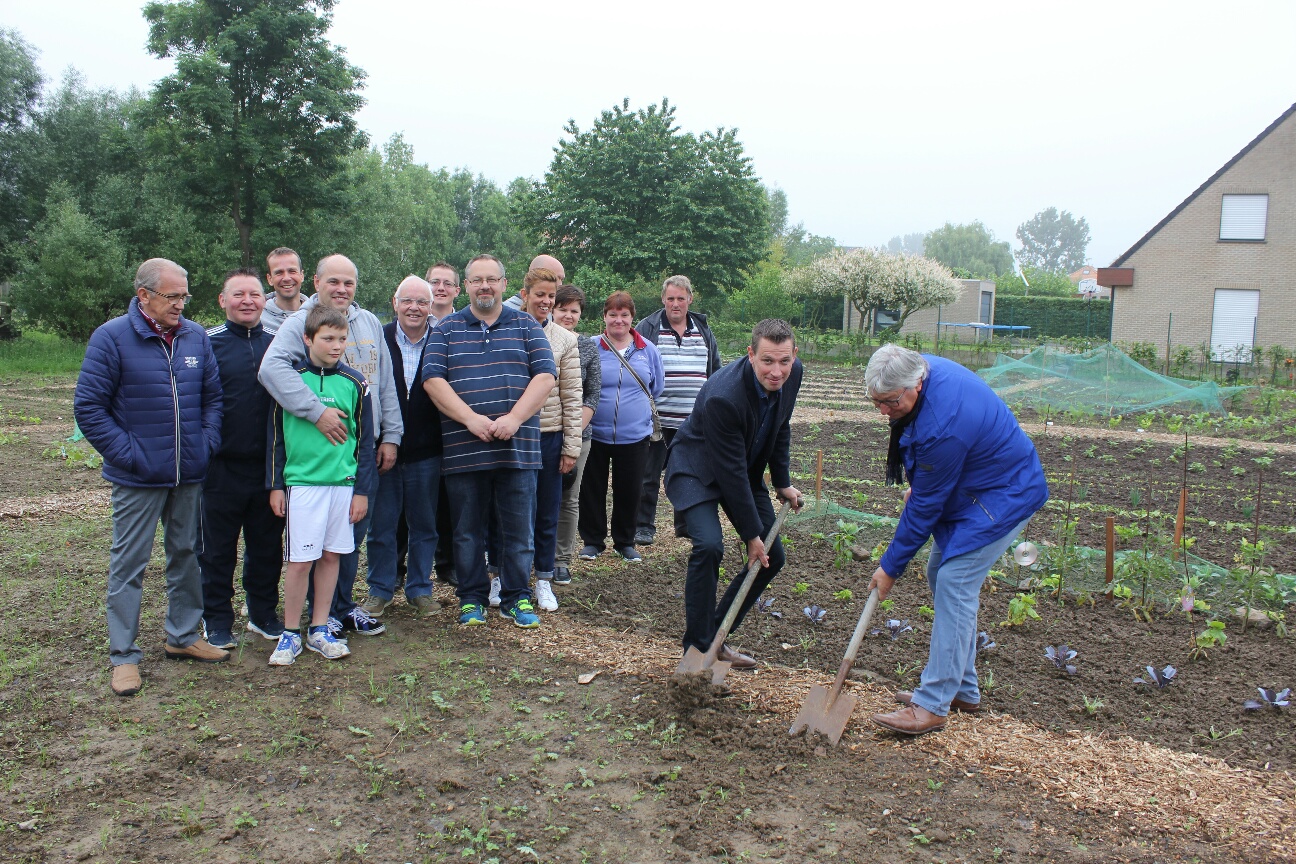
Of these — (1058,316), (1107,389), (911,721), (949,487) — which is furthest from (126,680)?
(1058,316)

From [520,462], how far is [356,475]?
81cm

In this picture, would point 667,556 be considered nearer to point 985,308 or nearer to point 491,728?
point 491,728

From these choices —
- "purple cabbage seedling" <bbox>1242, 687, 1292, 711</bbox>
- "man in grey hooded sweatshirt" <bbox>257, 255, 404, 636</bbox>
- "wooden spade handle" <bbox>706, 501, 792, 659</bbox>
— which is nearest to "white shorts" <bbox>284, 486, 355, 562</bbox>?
"man in grey hooded sweatshirt" <bbox>257, 255, 404, 636</bbox>

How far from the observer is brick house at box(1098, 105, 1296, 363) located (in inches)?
935

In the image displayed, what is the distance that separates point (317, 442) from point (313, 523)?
364 millimetres

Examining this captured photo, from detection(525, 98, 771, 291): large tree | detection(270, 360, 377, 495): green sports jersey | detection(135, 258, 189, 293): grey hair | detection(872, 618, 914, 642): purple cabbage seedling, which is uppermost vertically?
detection(525, 98, 771, 291): large tree

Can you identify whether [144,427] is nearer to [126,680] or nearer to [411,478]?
[126,680]

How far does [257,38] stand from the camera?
A: 25109 millimetres

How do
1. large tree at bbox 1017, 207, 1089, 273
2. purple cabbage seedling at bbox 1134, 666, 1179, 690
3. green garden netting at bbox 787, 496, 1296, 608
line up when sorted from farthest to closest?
large tree at bbox 1017, 207, 1089, 273, green garden netting at bbox 787, 496, 1296, 608, purple cabbage seedling at bbox 1134, 666, 1179, 690

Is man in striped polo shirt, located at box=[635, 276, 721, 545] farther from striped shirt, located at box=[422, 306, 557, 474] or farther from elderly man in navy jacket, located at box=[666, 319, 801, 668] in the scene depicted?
elderly man in navy jacket, located at box=[666, 319, 801, 668]

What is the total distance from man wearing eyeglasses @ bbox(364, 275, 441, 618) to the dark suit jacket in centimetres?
146

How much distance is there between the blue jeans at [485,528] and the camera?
458 cm

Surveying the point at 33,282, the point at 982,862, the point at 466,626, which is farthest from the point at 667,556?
the point at 33,282

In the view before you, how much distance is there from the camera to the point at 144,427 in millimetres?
3742
